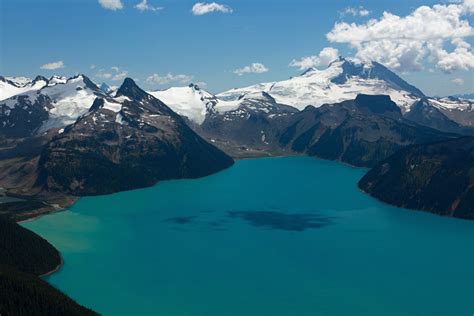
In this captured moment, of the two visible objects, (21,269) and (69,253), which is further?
(69,253)

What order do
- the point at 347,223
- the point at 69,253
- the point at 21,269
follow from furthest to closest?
the point at 347,223 < the point at 69,253 < the point at 21,269

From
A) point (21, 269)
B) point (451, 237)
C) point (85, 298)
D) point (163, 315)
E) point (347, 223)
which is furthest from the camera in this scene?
point (347, 223)

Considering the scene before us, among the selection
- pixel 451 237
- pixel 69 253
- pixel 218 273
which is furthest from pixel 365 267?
pixel 69 253

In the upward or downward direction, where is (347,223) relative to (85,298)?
upward

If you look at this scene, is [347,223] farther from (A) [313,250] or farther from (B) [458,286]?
(B) [458,286]

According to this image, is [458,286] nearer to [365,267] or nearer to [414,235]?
[365,267]

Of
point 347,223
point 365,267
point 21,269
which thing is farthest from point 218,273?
point 347,223
